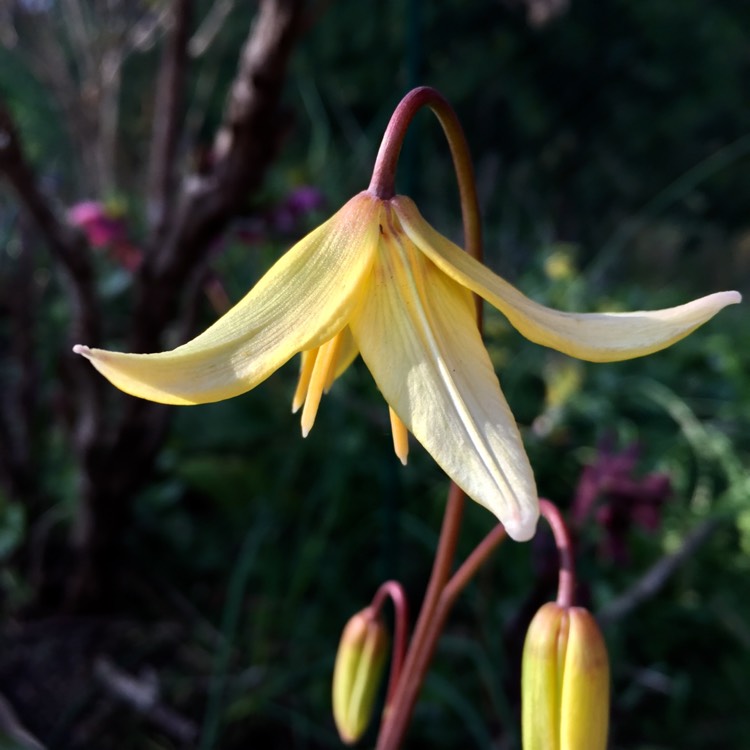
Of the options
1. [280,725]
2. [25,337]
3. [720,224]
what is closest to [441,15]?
[720,224]

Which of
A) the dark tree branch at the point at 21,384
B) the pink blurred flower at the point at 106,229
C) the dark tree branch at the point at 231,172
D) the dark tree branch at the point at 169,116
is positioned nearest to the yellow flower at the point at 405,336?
the dark tree branch at the point at 231,172

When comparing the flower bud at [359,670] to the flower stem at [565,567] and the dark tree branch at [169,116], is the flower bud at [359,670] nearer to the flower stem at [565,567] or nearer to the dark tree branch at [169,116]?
the flower stem at [565,567]

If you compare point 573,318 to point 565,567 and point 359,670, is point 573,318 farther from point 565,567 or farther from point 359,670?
point 359,670

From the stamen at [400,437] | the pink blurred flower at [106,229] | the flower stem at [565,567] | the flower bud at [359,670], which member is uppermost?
the pink blurred flower at [106,229]

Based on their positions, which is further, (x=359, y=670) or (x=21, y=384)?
(x=21, y=384)

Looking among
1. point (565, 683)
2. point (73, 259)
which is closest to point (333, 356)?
point (565, 683)

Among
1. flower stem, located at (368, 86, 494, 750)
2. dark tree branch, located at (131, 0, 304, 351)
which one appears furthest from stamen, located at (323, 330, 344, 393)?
dark tree branch, located at (131, 0, 304, 351)

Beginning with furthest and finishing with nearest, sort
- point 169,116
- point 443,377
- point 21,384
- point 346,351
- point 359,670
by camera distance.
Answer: point 21,384, point 169,116, point 359,670, point 346,351, point 443,377

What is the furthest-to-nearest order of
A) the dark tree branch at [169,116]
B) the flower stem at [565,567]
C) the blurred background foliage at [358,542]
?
the blurred background foliage at [358,542]
the dark tree branch at [169,116]
the flower stem at [565,567]
